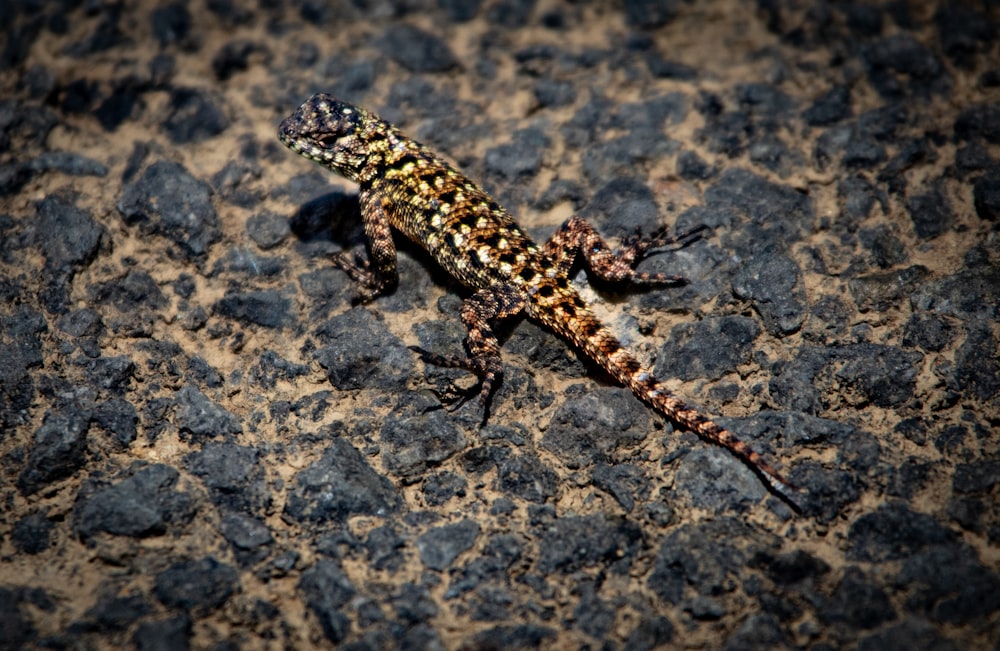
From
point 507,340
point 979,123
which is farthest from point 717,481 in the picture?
point 979,123

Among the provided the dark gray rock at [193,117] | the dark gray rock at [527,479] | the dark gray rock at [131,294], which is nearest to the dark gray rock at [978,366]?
the dark gray rock at [527,479]

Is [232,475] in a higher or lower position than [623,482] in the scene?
lower

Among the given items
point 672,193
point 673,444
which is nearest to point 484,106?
point 672,193

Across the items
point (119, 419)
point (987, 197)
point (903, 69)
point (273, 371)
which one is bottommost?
point (119, 419)

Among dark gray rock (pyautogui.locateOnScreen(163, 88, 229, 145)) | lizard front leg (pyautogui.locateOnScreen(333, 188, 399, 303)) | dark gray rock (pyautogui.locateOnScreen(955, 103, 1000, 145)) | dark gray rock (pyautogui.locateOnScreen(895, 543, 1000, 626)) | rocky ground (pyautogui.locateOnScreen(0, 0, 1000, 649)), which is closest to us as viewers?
dark gray rock (pyautogui.locateOnScreen(895, 543, 1000, 626))

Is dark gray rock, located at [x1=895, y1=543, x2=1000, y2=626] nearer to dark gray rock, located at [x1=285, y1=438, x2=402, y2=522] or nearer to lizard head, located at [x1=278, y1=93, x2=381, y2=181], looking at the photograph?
dark gray rock, located at [x1=285, y1=438, x2=402, y2=522]

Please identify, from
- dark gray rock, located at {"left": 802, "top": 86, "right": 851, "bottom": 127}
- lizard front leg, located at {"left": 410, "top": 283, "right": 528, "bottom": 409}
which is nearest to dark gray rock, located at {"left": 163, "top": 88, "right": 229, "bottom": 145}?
lizard front leg, located at {"left": 410, "top": 283, "right": 528, "bottom": 409}

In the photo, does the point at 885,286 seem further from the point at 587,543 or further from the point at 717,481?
the point at 587,543

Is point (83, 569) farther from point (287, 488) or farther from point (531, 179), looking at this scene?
point (531, 179)
